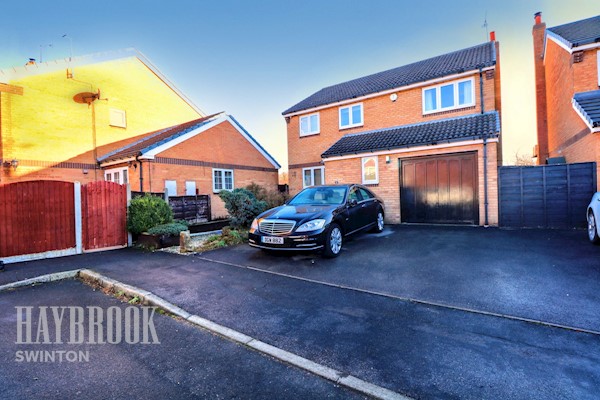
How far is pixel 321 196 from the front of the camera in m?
7.80

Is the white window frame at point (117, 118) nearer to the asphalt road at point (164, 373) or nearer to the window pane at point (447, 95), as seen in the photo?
the asphalt road at point (164, 373)

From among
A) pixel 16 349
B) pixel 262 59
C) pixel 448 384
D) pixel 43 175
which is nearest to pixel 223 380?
pixel 448 384

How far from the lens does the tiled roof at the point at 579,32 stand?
33.1ft

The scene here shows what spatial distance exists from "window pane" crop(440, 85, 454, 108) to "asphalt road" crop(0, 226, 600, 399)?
716 cm

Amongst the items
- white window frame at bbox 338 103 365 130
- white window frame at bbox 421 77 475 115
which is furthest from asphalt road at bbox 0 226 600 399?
white window frame at bbox 338 103 365 130

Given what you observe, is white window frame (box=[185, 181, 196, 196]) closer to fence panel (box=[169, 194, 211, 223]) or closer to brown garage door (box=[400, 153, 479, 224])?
fence panel (box=[169, 194, 211, 223])

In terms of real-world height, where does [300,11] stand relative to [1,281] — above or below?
above

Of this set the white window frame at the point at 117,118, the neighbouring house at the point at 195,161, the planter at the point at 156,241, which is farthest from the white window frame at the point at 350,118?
the white window frame at the point at 117,118

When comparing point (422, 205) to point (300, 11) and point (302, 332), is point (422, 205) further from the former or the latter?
point (302, 332)

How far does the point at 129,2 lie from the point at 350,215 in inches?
424

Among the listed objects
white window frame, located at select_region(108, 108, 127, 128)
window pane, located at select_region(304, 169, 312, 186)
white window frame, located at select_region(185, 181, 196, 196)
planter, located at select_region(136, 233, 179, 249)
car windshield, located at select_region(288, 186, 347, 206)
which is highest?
white window frame, located at select_region(108, 108, 127, 128)

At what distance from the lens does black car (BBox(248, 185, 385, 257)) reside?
6.05 metres

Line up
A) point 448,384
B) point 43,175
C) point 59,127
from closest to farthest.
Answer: point 448,384 < point 43,175 < point 59,127

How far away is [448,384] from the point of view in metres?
2.27
